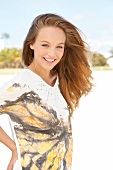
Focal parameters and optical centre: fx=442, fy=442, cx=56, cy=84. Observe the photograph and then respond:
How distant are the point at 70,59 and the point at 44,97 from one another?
0.81ft

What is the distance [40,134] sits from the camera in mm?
1225

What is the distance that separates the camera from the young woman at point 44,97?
121 centimetres

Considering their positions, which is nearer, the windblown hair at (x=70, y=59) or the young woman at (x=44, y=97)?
the young woman at (x=44, y=97)

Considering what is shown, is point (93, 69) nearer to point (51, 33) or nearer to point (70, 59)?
point (70, 59)

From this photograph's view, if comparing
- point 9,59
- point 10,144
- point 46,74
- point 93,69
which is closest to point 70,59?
point 46,74

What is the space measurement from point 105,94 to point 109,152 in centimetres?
428

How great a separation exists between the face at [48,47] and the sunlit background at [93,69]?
16 centimetres

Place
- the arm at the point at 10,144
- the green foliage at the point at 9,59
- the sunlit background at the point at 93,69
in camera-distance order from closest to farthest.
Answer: the arm at the point at 10,144
the sunlit background at the point at 93,69
the green foliage at the point at 9,59

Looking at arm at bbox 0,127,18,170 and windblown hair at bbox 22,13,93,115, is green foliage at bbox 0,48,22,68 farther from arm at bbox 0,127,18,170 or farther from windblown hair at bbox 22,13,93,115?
arm at bbox 0,127,18,170

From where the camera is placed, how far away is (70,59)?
146 centimetres

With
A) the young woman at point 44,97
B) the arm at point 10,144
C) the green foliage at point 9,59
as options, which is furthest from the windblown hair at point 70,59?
the green foliage at point 9,59

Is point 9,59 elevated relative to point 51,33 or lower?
elevated

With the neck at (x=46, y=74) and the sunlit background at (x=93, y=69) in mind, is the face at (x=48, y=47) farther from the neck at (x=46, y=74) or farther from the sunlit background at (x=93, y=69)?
the sunlit background at (x=93, y=69)

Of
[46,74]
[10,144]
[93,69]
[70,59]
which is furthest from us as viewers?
[93,69]
